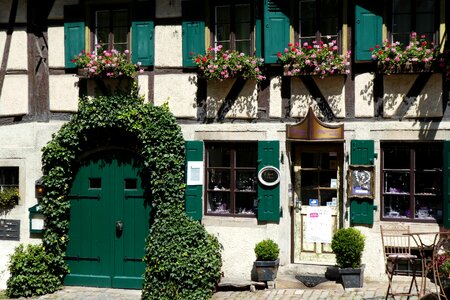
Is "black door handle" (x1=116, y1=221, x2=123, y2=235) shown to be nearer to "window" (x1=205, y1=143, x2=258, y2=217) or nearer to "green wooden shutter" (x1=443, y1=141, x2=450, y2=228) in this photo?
"window" (x1=205, y1=143, x2=258, y2=217)

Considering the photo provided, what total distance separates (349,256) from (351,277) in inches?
12.5

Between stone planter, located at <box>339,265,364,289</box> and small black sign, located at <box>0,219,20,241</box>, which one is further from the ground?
small black sign, located at <box>0,219,20,241</box>

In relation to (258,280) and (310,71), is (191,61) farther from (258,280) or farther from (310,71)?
(258,280)

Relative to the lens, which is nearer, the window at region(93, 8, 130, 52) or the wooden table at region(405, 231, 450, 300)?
the wooden table at region(405, 231, 450, 300)

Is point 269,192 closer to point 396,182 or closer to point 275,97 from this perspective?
point 275,97

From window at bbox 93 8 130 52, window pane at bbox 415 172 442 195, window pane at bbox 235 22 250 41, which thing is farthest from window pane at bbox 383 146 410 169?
window at bbox 93 8 130 52

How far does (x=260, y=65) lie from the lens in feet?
35.3

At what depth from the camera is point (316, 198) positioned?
1105 cm

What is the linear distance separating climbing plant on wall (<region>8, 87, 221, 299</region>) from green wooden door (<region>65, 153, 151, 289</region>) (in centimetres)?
18

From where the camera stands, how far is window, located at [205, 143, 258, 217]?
1113 cm

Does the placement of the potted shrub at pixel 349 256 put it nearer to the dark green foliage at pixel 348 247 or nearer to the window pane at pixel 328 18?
the dark green foliage at pixel 348 247

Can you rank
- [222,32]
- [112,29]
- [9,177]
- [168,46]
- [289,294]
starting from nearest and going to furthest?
[289,294]
[222,32]
[168,46]
[112,29]
[9,177]

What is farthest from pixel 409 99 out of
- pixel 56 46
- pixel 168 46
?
pixel 56 46

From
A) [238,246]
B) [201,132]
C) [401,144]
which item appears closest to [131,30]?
[201,132]
